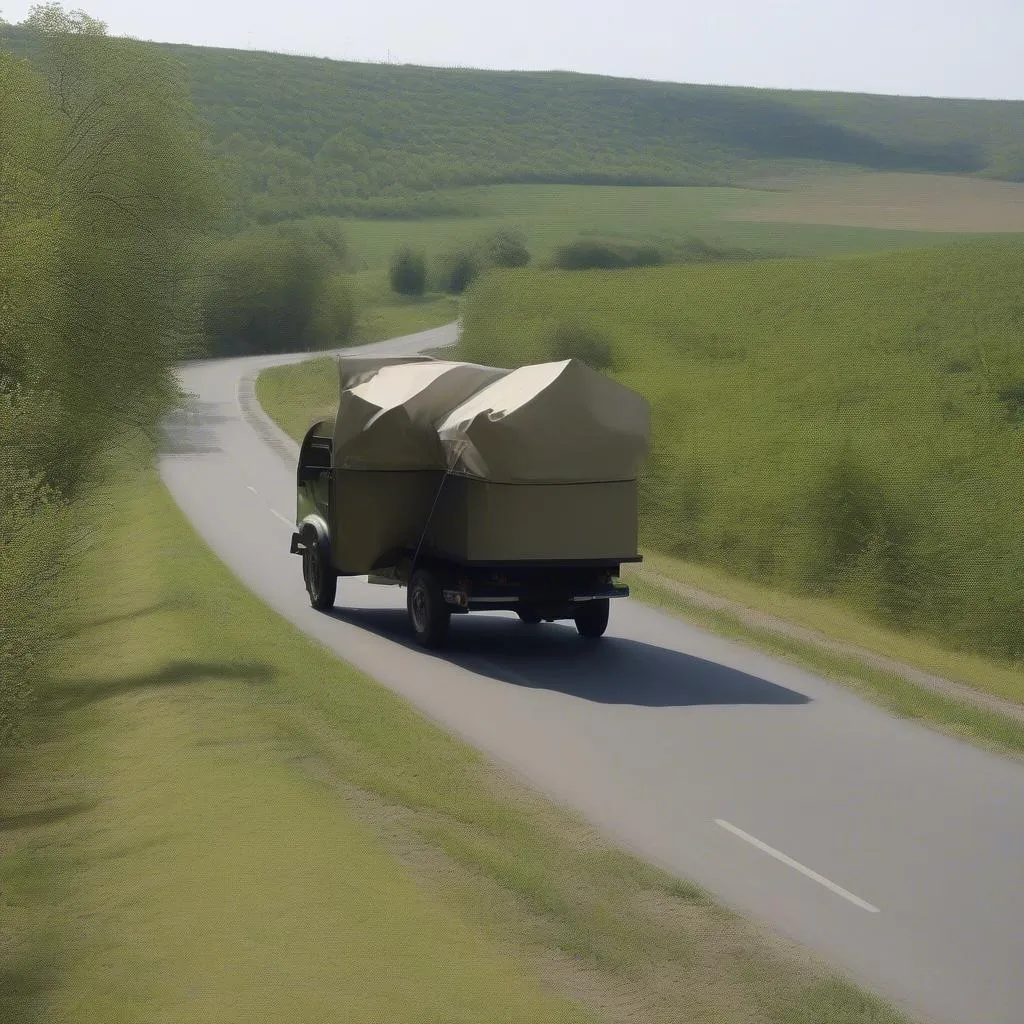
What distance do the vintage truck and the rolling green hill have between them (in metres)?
6.57

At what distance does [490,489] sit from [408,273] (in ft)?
306

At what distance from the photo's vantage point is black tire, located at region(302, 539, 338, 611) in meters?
20.9

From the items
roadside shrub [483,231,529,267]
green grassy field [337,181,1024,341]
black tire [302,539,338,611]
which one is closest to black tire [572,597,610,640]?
black tire [302,539,338,611]

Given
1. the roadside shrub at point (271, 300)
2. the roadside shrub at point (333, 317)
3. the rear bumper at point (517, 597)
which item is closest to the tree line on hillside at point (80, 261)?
the rear bumper at point (517, 597)

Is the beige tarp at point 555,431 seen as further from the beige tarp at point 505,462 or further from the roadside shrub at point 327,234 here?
the roadside shrub at point 327,234

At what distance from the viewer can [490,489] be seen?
17.7 meters

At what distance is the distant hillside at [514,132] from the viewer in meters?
146

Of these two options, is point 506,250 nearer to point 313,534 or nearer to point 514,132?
point 514,132

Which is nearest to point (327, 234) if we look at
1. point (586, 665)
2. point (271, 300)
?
point (271, 300)

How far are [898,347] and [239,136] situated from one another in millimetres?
113674

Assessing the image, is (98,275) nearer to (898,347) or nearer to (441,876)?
(441,876)

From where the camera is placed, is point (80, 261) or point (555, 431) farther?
point (80, 261)

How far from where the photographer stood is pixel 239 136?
146625mm

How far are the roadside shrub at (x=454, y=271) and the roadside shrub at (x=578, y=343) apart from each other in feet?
192
